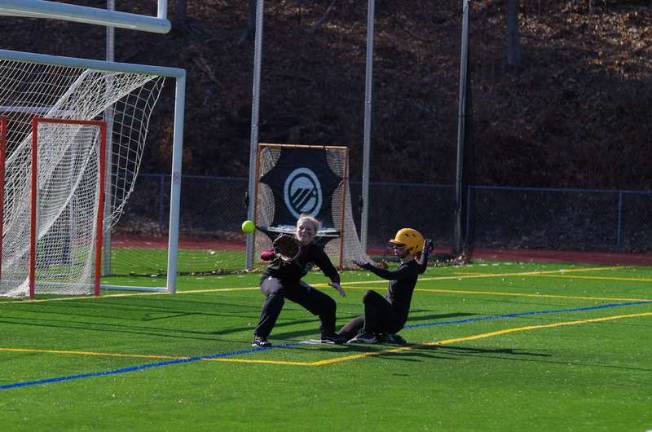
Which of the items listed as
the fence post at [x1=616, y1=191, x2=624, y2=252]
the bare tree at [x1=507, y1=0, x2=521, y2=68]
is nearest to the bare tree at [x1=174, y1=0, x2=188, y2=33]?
the bare tree at [x1=507, y1=0, x2=521, y2=68]

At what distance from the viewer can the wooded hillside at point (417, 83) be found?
42094mm

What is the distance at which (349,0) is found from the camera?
52.8 meters

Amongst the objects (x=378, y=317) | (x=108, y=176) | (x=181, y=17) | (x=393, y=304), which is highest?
(x=181, y=17)

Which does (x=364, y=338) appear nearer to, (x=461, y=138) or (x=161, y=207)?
(x=461, y=138)

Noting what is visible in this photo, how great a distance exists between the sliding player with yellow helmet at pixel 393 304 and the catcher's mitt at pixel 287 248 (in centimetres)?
81

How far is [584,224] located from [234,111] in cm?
1262

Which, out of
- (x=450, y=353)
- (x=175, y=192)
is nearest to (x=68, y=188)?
(x=175, y=192)

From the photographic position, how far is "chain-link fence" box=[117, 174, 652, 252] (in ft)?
125

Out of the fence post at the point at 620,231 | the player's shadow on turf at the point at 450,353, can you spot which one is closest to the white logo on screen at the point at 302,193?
the fence post at the point at 620,231

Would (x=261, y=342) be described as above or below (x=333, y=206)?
below

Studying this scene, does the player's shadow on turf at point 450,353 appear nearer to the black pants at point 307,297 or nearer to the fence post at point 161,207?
the black pants at point 307,297

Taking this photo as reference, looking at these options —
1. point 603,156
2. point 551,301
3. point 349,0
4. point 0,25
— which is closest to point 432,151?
point 603,156

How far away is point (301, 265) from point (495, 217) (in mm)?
25746

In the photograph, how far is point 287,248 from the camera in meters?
13.6
